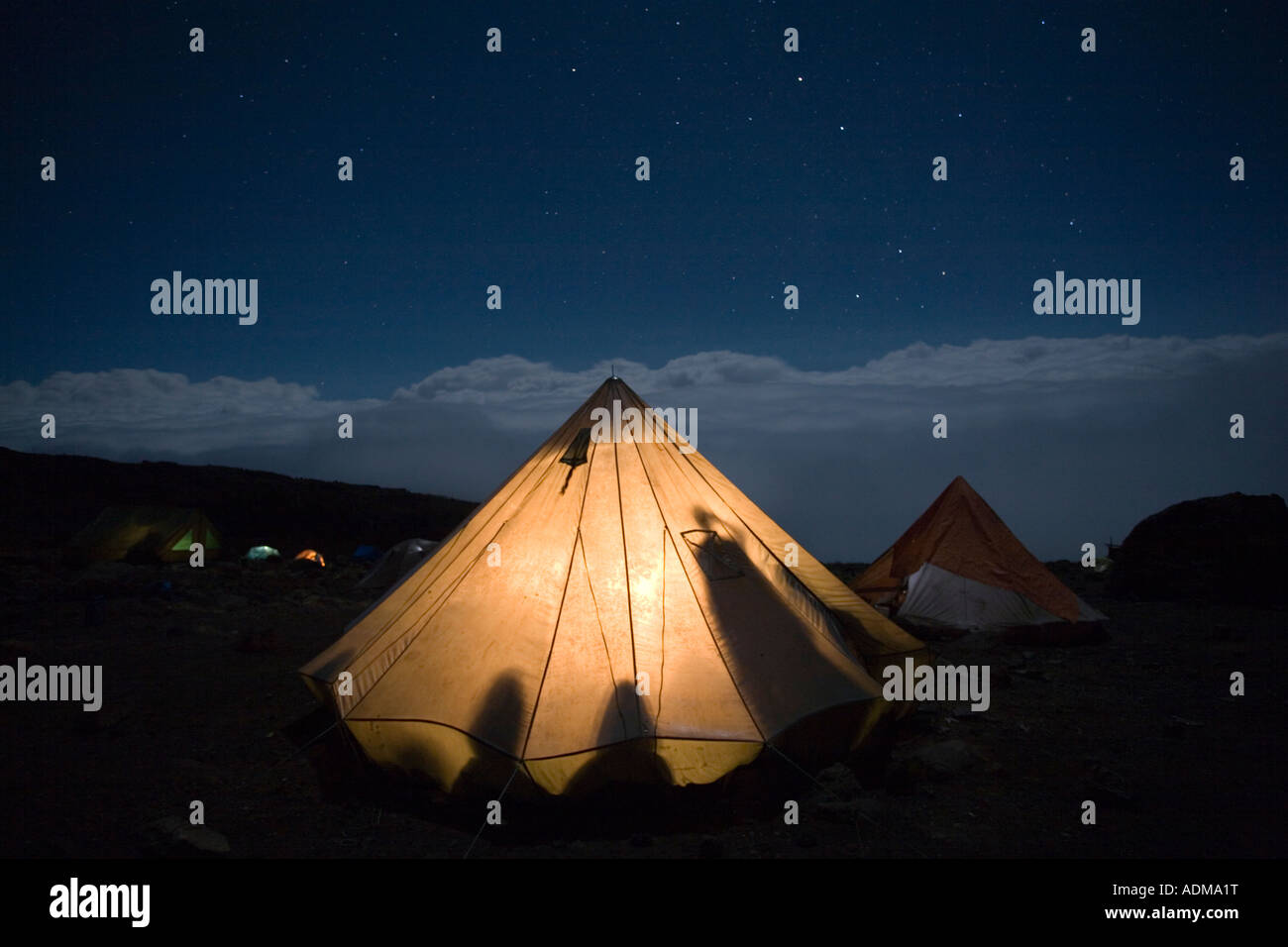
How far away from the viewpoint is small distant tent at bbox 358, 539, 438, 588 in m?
19.6

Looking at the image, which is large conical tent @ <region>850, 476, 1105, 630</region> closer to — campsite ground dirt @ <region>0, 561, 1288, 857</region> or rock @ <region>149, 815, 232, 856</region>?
campsite ground dirt @ <region>0, 561, 1288, 857</region>

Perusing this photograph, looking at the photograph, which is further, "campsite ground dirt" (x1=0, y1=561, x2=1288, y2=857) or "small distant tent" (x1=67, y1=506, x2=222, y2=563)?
"small distant tent" (x1=67, y1=506, x2=222, y2=563)

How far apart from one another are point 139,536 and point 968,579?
25.6 m

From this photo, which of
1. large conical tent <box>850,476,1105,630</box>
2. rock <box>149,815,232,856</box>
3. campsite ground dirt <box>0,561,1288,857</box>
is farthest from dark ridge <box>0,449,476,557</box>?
rock <box>149,815,232,856</box>

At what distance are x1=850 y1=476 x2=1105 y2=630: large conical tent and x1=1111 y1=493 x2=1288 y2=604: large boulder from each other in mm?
4400

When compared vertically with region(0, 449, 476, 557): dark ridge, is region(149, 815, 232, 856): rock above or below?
below

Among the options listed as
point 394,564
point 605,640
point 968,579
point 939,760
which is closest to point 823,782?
point 939,760

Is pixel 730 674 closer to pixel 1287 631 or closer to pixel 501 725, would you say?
pixel 501 725

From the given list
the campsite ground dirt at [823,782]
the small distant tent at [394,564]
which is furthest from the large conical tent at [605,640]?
the small distant tent at [394,564]

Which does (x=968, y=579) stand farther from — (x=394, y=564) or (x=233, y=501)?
(x=233, y=501)

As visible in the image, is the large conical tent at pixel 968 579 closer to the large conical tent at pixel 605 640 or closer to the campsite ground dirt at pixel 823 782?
the campsite ground dirt at pixel 823 782

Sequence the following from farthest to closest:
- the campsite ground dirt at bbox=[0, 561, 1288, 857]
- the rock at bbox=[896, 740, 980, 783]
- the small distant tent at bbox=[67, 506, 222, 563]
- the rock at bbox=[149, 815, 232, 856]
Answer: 1. the small distant tent at bbox=[67, 506, 222, 563]
2. the rock at bbox=[896, 740, 980, 783]
3. the campsite ground dirt at bbox=[0, 561, 1288, 857]
4. the rock at bbox=[149, 815, 232, 856]

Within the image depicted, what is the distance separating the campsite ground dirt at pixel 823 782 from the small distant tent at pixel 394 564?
339 inches
